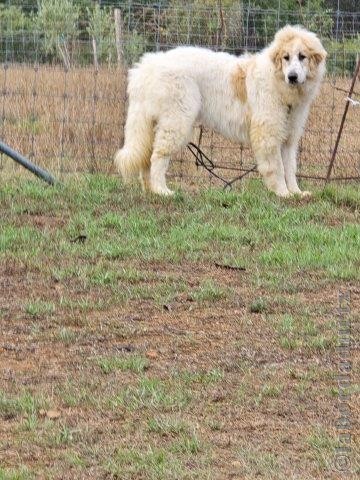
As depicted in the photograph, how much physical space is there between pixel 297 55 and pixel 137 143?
1.62 meters

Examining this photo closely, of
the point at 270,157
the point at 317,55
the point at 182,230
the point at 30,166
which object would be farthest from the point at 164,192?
the point at 317,55

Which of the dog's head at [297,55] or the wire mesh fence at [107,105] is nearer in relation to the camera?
the dog's head at [297,55]

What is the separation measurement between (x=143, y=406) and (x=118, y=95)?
745 centimetres

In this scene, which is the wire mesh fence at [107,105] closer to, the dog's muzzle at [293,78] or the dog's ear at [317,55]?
the dog's ear at [317,55]

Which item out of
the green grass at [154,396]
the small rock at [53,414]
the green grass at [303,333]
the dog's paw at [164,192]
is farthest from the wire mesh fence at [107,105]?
the small rock at [53,414]

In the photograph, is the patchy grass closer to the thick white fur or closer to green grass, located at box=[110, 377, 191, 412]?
green grass, located at box=[110, 377, 191, 412]

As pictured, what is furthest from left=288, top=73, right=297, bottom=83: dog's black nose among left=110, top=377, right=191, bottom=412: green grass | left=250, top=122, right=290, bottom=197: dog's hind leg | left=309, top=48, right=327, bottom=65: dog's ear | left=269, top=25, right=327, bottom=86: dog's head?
left=110, top=377, right=191, bottom=412: green grass

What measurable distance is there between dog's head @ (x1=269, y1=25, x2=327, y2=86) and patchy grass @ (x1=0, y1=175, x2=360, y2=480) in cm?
127

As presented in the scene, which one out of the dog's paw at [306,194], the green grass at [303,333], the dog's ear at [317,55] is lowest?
the dog's paw at [306,194]

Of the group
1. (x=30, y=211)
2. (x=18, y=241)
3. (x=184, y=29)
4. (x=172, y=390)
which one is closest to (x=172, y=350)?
(x=172, y=390)

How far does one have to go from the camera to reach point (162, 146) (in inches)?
384

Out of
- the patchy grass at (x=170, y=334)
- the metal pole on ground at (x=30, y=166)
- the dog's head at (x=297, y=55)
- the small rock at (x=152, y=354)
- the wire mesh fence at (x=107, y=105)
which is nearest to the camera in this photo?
the patchy grass at (x=170, y=334)

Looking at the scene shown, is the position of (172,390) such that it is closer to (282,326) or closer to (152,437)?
(152,437)

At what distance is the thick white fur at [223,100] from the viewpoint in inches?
382
